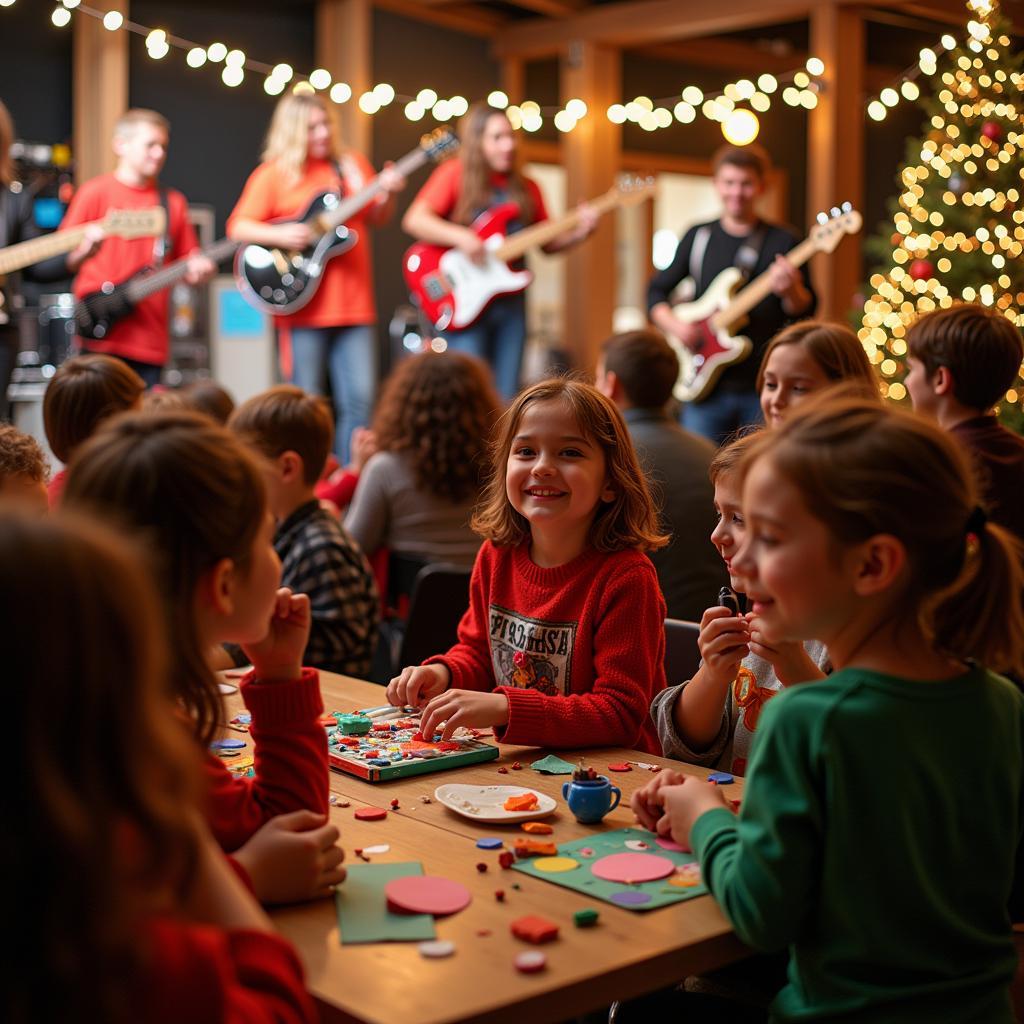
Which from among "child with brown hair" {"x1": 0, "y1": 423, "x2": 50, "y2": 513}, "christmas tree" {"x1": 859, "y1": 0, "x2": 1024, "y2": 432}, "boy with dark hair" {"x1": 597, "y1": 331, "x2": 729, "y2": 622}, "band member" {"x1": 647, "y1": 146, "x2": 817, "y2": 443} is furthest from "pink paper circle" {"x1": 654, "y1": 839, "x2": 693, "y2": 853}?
"christmas tree" {"x1": 859, "y1": 0, "x2": 1024, "y2": 432}

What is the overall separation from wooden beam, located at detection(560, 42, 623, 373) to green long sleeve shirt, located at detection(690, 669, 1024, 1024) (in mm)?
7196

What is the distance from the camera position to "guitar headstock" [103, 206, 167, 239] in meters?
6.06

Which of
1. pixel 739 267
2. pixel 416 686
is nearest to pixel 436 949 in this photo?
pixel 416 686

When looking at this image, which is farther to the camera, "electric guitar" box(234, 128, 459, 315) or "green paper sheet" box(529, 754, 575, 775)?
"electric guitar" box(234, 128, 459, 315)

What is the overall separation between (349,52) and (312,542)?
581 centimetres

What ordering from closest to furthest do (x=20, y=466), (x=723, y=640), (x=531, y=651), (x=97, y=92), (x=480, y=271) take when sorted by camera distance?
(x=723, y=640) → (x=531, y=651) → (x=20, y=466) → (x=480, y=271) → (x=97, y=92)

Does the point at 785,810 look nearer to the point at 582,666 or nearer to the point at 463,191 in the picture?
the point at 582,666

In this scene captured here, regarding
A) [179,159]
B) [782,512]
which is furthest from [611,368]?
[179,159]

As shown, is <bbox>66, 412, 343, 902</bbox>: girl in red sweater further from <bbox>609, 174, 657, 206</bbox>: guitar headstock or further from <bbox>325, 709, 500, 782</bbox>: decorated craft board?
<bbox>609, 174, 657, 206</bbox>: guitar headstock

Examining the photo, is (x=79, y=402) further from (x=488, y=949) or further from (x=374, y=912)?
(x=488, y=949)

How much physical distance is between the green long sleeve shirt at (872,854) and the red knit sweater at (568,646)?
0.62 m

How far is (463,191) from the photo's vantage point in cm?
659

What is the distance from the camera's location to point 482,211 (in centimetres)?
661

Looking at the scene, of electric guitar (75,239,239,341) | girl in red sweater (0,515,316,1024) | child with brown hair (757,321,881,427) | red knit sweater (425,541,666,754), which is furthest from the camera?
electric guitar (75,239,239,341)
